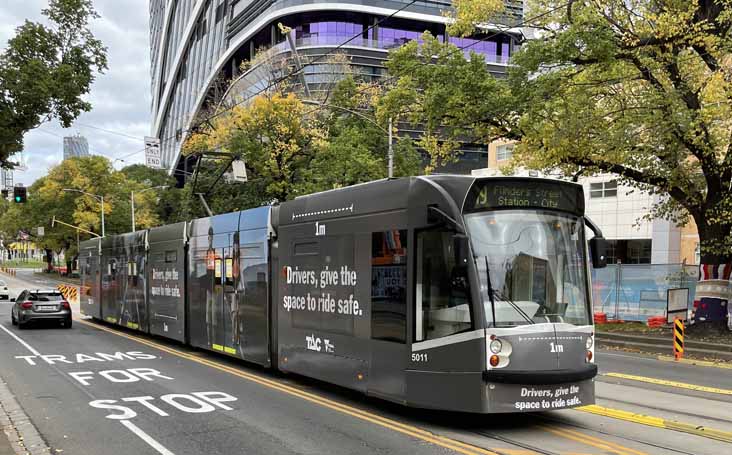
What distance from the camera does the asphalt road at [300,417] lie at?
23.1 ft

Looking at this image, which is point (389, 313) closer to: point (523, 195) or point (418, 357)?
point (418, 357)

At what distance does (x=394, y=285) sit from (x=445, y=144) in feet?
39.6

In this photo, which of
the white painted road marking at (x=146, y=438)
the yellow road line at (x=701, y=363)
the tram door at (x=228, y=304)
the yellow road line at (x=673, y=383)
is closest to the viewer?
the white painted road marking at (x=146, y=438)

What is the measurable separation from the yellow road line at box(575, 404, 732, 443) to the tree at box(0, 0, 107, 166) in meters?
13.9

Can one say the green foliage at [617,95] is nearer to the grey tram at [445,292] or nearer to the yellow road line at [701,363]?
the yellow road line at [701,363]

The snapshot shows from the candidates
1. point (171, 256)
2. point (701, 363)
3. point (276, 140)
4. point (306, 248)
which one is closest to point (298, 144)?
point (276, 140)

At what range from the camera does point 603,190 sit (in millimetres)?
44219

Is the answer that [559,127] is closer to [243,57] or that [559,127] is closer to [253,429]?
[253,429]

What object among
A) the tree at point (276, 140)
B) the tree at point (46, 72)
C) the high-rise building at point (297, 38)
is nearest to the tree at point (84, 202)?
the high-rise building at point (297, 38)

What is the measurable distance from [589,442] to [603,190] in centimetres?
4008

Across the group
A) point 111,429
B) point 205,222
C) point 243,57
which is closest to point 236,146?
point 205,222

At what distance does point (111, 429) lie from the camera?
26.3 feet

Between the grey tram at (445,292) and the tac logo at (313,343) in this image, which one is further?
the tac logo at (313,343)

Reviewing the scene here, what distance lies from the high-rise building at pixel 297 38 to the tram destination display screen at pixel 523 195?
3639 cm
